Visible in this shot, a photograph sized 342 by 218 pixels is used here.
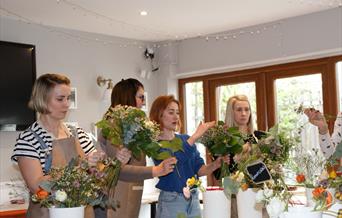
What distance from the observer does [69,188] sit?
5.84 feet

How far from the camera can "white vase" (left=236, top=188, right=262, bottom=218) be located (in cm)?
206

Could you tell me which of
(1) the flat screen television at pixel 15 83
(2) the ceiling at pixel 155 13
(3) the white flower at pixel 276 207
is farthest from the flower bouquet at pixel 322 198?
(1) the flat screen television at pixel 15 83

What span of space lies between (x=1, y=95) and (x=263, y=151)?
303cm

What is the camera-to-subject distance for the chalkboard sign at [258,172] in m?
1.88

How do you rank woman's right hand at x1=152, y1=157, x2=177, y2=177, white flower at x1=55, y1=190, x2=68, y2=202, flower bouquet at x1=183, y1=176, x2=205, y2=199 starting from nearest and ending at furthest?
white flower at x1=55, y1=190, x2=68, y2=202 < flower bouquet at x1=183, y1=176, x2=205, y2=199 < woman's right hand at x1=152, y1=157, x2=177, y2=177

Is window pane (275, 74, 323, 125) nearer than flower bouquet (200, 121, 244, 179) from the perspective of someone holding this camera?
No

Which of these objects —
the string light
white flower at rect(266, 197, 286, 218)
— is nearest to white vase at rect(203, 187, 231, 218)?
white flower at rect(266, 197, 286, 218)

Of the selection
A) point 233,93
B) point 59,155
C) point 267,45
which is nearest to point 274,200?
point 59,155

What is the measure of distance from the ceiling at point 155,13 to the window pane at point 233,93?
0.66m

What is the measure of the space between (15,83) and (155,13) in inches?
55.6

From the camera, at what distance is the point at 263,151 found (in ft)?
7.21

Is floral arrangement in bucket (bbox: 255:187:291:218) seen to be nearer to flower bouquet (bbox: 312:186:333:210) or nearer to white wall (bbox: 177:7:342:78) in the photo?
flower bouquet (bbox: 312:186:333:210)

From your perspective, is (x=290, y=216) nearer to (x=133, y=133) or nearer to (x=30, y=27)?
(x=133, y=133)

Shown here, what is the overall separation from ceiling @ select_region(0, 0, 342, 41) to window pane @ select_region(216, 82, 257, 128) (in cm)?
66
